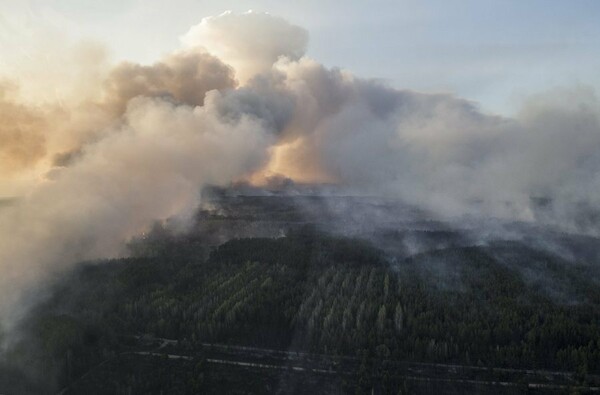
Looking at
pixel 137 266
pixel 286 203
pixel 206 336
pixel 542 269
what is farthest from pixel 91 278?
pixel 286 203

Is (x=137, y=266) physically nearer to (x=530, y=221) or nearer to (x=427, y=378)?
(x=427, y=378)

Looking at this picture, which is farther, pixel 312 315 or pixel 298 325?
pixel 312 315

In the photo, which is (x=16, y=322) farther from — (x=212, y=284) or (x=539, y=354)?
(x=539, y=354)

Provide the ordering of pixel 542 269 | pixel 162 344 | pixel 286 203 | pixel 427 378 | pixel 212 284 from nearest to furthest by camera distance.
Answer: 1. pixel 427 378
2. pixel 162 344
3. pixel 212 284
4. pixel 542 269
5. pixel 286 203

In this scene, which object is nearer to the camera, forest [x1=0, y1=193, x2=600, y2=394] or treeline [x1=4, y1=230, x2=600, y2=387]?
forest [x1=0, y1=193, x2=600, y2=394]

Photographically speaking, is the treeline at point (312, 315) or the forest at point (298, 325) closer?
the forest at point (298, 325)

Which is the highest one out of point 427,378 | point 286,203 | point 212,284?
point 286,203

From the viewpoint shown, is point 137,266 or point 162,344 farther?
point 137,266

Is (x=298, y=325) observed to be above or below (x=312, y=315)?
below

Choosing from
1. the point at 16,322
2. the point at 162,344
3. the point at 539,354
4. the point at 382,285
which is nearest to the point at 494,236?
the point at 382,285

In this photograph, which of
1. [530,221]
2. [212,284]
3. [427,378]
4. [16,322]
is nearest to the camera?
[427,378]

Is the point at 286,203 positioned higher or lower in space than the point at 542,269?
higher
